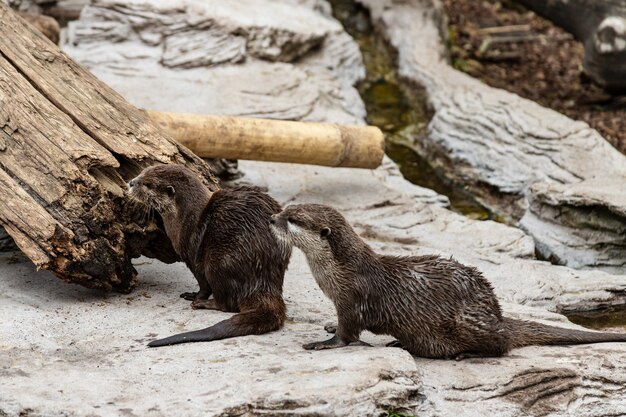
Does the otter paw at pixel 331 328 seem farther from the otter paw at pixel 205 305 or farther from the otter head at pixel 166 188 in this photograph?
the otter head at pixel 166 188

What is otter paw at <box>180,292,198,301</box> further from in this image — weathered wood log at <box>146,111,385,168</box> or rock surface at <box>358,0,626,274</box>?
rock surface at <box>358,0,626,274</box>

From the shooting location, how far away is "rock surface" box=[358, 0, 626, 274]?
634cm

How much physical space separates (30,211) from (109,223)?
370 mm

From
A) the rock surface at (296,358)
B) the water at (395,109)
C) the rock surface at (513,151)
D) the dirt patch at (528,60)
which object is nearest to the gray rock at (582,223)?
the rock surface at (513,151)

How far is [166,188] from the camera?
15.1ft

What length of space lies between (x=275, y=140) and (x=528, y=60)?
4977 mm

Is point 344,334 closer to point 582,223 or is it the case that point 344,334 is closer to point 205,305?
point 205,305

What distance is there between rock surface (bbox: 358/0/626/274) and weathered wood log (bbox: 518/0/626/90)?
85cm

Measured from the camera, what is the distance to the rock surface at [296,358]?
369cm

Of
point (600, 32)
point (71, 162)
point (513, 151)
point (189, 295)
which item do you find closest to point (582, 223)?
point (513, 151)

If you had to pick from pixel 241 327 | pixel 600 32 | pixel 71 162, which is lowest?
pixel 241 327

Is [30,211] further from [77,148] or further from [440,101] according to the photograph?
[440,101]

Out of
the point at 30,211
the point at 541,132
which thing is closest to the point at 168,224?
the point at 30,211

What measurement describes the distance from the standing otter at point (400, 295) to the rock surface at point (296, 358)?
89mm
